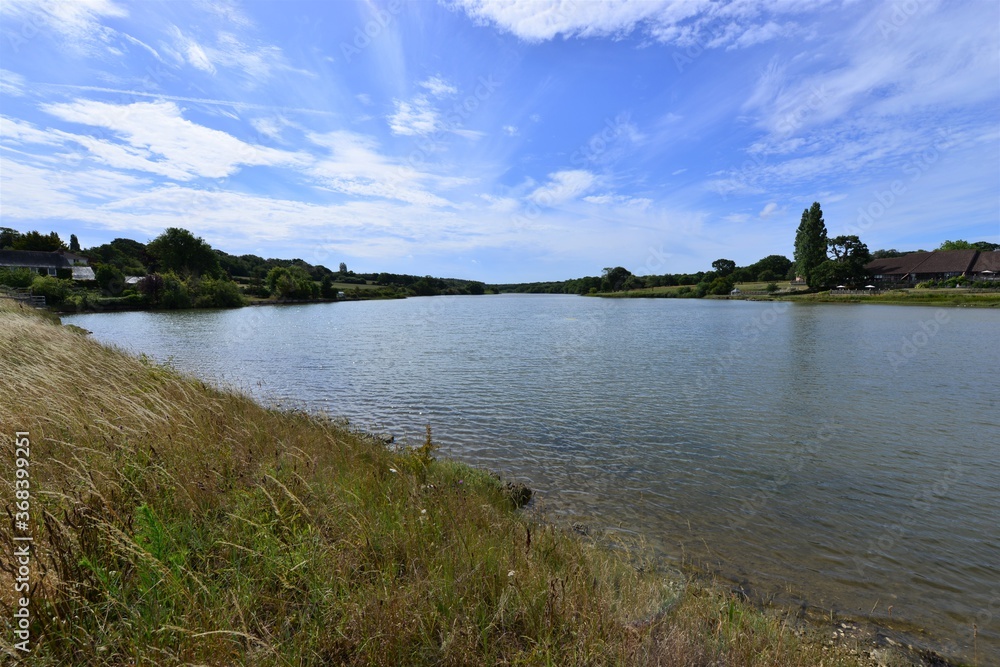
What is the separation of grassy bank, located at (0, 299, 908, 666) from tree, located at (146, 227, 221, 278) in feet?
400

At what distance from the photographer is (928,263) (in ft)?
318

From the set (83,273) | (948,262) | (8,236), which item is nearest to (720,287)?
(948,262)

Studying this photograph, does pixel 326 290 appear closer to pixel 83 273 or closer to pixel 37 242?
pixel 83 273

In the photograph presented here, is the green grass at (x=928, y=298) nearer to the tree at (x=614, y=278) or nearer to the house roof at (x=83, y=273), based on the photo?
the tree at (x=614, y=278)

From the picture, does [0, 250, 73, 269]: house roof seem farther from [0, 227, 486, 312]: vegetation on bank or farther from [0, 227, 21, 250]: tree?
[0, 227, 21, 250]: tree

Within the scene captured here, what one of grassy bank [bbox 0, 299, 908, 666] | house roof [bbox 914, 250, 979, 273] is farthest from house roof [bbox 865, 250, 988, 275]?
grassy bank [bbox 0, 299, 908, 666]

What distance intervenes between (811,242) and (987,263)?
31.7 metres

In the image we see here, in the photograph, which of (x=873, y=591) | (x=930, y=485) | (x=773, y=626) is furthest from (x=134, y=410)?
(x=930, y=485)

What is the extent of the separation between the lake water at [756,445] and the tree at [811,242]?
83.2 m

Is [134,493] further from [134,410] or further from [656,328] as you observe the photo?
[656,328]

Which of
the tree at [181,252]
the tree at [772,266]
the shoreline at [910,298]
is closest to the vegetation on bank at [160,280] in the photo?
the tree at [181,252]

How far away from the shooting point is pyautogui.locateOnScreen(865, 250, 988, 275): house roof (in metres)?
91.8

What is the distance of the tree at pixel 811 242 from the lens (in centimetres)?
9669

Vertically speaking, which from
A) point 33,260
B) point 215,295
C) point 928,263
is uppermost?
point 928,263
